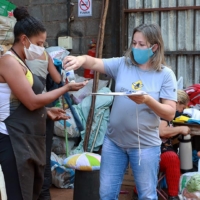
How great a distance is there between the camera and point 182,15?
5879 millimetres

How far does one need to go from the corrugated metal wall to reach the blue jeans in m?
2.90

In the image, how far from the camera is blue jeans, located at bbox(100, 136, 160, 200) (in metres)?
3.21

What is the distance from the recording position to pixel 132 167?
3291 mm

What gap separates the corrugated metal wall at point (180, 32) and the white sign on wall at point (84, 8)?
63 centimetres

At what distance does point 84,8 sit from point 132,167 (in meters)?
3.59

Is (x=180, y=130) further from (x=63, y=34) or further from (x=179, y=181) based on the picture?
(x=63, y=34)

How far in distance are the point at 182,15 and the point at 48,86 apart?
228 cm

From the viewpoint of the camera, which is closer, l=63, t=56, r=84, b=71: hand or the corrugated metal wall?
l=63, t=56, r=84, b=71: hand

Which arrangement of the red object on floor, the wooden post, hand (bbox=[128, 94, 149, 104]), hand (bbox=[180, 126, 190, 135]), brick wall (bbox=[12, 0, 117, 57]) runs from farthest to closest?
brick wall (bbox=[12, 0, 117, 57])
the wooden post
hand (bbox=[180, 126, 190, 135])
the red object on floor
hand (bbox=[128, 94, 149, 104])

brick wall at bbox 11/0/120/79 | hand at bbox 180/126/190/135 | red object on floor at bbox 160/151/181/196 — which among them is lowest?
red object on floor at bbox 160/151/181/196

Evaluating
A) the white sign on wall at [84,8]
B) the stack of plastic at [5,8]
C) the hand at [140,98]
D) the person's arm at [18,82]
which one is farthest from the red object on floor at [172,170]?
the stack of plastic at [5,8]

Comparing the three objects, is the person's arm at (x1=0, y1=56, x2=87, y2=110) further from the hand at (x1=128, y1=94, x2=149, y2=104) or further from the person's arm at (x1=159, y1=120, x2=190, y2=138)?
the person's arm at (x1=159, y1=120, x2=190, y2=138)

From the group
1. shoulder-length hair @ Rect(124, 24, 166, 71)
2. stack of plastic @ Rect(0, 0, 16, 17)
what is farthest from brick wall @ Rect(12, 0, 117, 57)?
shoulder-length hair @ Rect(124, 24, 166, 71)

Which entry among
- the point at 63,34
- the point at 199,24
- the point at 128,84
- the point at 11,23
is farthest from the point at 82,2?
the point at 128,84
